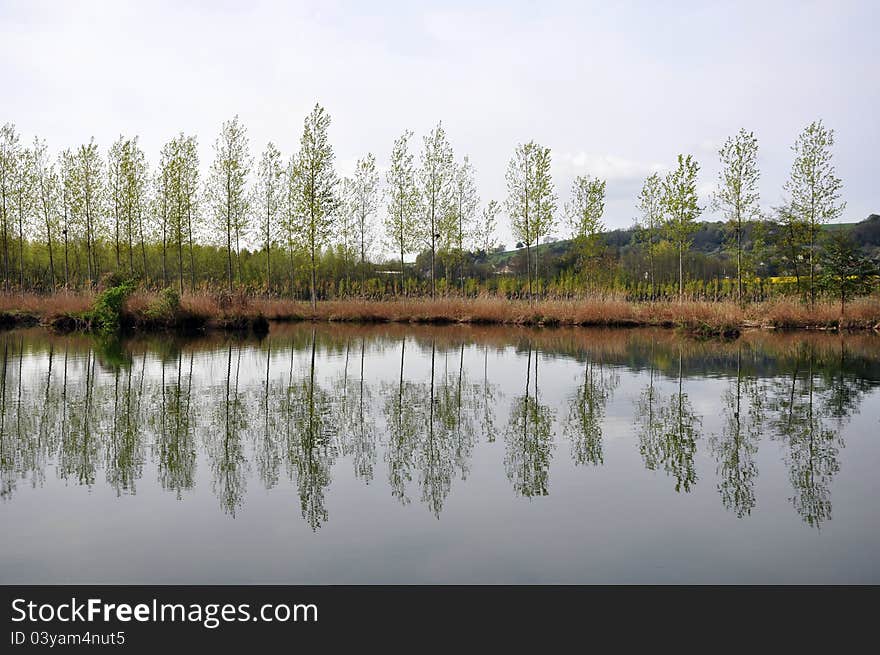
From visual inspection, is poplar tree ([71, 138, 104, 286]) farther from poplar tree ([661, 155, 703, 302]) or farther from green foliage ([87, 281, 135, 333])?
poplar tree ([661, 155, 703, 302])

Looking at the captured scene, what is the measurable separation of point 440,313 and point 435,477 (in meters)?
21.6

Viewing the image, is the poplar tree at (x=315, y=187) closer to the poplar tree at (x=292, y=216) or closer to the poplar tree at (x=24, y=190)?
the poplar tree at (x=292, y=216)

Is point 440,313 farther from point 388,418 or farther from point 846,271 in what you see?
point 388,418

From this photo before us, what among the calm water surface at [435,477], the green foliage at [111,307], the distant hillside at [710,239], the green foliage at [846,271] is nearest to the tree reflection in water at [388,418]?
the calm water surface at [435,477]

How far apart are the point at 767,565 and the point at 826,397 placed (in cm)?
626

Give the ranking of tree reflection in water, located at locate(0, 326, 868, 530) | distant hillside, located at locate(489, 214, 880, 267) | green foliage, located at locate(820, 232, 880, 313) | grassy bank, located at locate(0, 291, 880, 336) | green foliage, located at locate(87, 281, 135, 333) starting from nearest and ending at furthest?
tree reflection in water, located at locate(0, 326, 868, 530)
green foliage, located at locate(87, 281, 135, 333)
grassy bank, located at locate(0, 291, 880, 336)
green foliage, located at locate(820, 232, 880, 313)
distant hillside, located at locate(489, 214, 880, 267)

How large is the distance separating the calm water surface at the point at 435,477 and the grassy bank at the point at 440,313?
1127cm

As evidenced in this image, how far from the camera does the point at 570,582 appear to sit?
3.34m

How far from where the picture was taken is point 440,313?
26.7 meters

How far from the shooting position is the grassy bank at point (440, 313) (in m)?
21.9

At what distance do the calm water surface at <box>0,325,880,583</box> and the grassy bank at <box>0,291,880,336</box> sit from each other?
37.0ft

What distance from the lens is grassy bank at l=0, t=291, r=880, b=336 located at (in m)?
21.9

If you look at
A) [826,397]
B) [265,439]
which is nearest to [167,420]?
[265,439]

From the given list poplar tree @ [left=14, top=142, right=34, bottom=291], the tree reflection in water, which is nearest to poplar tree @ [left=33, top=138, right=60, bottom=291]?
poplar tree @ [left=14, top=142, right=34, bottom=291]
